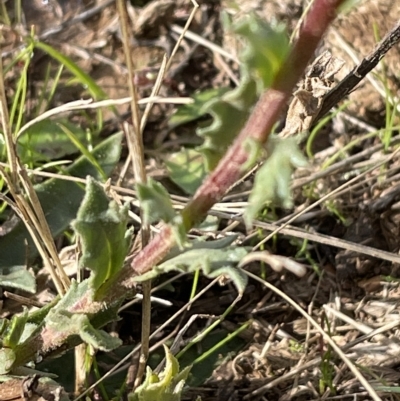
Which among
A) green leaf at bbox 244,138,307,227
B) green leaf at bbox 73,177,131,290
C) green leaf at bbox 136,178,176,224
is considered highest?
green leaf at bbox 244,138,307,227

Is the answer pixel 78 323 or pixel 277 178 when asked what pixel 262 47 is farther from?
pixel 78 323

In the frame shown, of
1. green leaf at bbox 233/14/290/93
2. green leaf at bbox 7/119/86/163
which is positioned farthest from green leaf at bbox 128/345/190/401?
green leaf at bbox 7/119/86/163

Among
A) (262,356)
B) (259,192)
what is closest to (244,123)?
(259,192)

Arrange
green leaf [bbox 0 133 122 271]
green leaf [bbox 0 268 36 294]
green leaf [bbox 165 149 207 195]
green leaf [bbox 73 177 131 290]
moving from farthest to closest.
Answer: green leaf [bbox 165 149 207 195]
green leaf [bbox 0 133 122 271]
green leaf [bbox 0 268 36 294]
green leaf [bbox 73 177 131 290]

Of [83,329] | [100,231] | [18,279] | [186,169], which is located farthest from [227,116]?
[186,169]

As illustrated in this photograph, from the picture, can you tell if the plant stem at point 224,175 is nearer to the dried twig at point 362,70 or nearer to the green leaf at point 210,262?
the green leaf at point 210,262

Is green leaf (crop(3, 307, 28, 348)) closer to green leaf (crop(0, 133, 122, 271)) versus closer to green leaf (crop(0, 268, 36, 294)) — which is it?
green leaf (crop(0, 268, 36, 294))

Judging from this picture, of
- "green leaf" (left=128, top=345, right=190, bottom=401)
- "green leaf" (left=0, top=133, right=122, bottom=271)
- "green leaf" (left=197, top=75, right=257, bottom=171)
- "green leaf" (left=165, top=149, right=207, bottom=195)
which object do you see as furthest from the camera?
"green leaf" (left=165, top=149, right=207, bottom=195)
